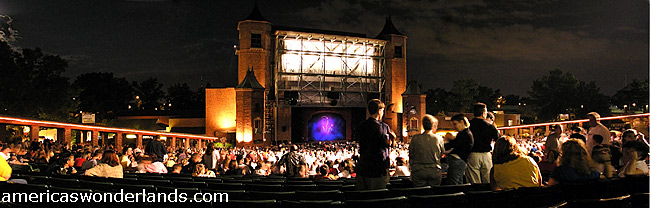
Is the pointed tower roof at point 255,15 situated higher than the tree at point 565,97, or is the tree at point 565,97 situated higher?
the pointed tower roof at point 255,15

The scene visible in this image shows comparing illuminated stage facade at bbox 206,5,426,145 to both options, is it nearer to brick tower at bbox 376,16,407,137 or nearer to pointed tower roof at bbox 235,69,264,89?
pointed tower roof at bbox 235,69,264,89

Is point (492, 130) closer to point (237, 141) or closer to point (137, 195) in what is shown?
point (137, 195)

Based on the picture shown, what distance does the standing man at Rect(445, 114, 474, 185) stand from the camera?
19.3 ft

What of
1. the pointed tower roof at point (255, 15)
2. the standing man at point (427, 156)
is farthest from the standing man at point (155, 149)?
the pointed tower roof at point (255, 15)

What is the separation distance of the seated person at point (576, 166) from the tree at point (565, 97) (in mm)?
71064

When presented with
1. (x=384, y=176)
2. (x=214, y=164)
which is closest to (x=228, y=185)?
(x=384, y=176)

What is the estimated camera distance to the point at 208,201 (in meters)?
4.25

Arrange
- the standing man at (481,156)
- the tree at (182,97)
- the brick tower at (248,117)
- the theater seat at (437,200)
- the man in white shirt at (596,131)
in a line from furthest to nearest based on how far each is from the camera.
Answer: the tree at (182,97) < the brick tower at (248,117) < the man in white shirt at (596,131) < the standing man at (481,156) < the theater seat at (437,200)

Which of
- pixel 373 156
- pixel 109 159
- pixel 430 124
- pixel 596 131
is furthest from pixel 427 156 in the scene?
pixel 596 131

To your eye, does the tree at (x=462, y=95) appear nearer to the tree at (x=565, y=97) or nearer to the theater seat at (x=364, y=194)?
the tree at (x=565, y=97)

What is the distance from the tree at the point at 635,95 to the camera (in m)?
67.8

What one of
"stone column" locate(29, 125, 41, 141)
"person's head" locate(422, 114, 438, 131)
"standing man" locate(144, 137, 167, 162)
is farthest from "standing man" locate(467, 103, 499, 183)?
"stone column" locate(29, 125, 41, 141)

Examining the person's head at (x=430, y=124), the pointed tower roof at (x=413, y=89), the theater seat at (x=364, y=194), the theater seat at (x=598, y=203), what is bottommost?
the theater seat at (x=598, y=203)

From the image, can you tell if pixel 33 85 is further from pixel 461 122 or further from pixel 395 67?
pixel 461 122
